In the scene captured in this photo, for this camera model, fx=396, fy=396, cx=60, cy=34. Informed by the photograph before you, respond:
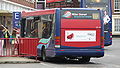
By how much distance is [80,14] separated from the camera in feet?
57.8

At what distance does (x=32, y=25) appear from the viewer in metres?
20.0

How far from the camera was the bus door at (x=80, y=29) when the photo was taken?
17.4 m

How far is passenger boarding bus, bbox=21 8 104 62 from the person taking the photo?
1731 cm

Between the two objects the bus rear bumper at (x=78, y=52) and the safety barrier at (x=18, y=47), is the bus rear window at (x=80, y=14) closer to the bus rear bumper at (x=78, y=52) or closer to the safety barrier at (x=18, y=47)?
the bus rear bumper at (x=78, y=52)

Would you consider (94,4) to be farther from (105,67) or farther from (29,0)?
(29,0)

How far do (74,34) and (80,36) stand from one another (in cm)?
28

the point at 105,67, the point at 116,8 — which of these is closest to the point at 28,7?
the point at 116,8

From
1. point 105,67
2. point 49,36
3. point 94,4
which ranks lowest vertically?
point 105,67

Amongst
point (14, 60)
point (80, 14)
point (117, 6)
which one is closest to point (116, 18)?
point (117, 6)

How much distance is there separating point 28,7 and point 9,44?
33.9m

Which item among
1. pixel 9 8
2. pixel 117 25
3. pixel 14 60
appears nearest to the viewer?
pixel 14 60

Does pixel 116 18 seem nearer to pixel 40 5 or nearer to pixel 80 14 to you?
pixel 40 5

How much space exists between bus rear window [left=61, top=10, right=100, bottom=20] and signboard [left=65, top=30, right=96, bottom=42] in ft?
2.07

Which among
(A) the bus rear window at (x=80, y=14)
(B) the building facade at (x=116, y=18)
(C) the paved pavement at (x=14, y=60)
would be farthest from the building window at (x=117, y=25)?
(C) the paved pavement at (x=14, y=60)
